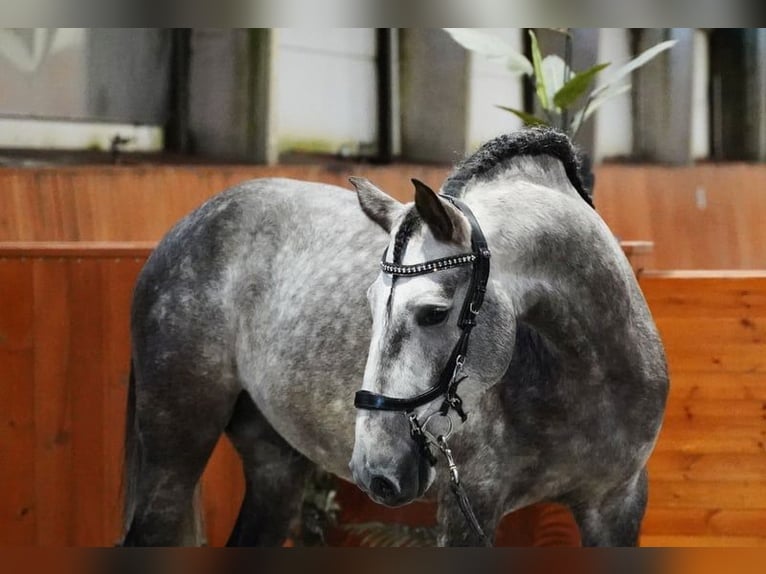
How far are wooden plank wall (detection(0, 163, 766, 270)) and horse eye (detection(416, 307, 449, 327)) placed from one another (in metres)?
1.98

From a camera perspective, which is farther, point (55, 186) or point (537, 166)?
point (55, 186)

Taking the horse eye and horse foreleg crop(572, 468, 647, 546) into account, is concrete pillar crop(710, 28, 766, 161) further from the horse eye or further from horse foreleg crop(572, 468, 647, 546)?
the horse eye

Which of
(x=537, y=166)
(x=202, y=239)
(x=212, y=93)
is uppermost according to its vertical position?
(x=212, y=93)

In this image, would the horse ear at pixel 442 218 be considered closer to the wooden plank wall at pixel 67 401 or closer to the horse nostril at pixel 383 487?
the horse nostril at pixel 383 487

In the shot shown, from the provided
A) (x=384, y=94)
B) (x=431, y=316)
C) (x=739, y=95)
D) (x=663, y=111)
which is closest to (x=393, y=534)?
(x=431, y=316)

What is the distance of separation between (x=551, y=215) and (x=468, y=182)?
168 mm

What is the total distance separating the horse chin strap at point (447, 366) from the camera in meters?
1.62

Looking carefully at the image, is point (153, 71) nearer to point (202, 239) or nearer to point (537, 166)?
point (202, 239)

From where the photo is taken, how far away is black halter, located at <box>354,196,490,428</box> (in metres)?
1.62

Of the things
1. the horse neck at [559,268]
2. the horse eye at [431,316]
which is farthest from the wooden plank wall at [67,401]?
the horse eye at [431,316]

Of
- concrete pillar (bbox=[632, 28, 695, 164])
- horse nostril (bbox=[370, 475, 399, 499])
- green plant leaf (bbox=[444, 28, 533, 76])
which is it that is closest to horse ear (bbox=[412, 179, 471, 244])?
horse nostril (bbox=[370, 475, 399, 499])

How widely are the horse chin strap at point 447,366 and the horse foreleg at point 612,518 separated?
19.2 inches

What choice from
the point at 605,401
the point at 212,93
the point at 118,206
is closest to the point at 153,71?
the point at 212,93

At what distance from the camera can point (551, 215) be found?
71.7 inches
